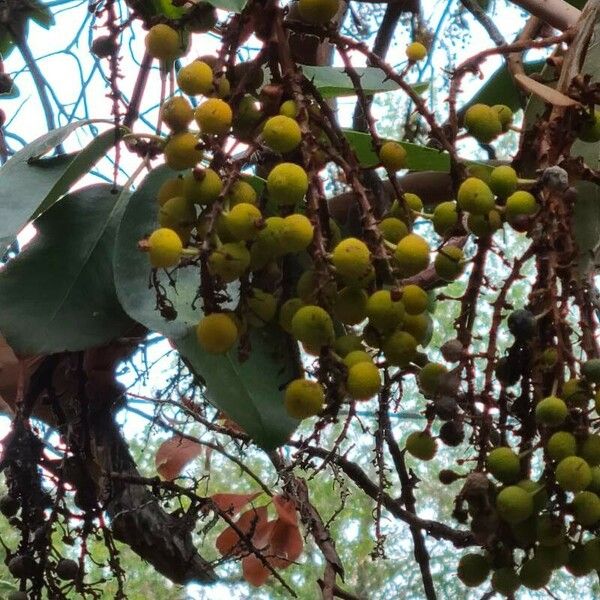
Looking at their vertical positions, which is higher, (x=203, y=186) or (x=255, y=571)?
(x=255, y=571)

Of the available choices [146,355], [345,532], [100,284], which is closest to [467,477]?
[100,284]

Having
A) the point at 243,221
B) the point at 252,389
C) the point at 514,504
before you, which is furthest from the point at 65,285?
the point at 514,504

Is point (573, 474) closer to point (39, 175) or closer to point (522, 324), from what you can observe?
point (522, 324)

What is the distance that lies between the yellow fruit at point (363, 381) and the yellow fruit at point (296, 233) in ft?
0.22

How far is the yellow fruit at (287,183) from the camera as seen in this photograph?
1.53ft

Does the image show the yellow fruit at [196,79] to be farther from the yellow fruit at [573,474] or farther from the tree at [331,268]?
the yellow fruit at [573,474]

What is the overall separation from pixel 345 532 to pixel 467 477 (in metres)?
1.82

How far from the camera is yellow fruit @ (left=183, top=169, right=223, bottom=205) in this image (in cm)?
47

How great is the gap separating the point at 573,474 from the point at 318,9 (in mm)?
306

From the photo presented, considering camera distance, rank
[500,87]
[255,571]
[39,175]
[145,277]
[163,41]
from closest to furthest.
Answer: [163,41] → [145,277] → [39,175] → [500,87] → [255,571]

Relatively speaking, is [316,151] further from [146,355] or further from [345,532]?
[345,532]

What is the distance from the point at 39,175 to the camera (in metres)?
0.75

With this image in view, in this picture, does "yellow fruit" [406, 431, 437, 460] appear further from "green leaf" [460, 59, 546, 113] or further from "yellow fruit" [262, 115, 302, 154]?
"green leaf" [460, 59, 546, 113]

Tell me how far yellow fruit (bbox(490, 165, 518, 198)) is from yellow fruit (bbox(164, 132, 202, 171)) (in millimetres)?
165
